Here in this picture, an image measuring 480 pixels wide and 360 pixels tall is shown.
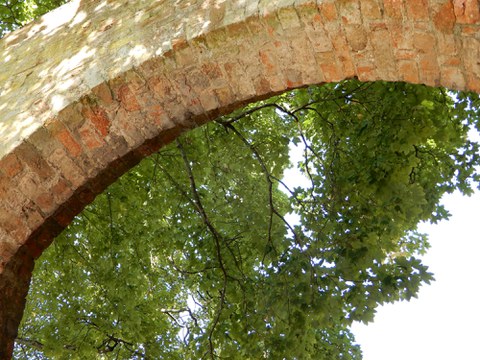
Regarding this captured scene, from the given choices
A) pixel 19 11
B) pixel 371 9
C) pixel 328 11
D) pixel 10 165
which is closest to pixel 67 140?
pixel 10 165

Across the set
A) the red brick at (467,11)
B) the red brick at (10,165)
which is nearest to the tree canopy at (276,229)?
the red brick at (467,11)

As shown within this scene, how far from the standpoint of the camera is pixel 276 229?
20.4 ft

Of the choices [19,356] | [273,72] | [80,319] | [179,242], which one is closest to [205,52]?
[273,72]

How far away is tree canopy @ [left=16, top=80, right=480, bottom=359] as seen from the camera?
5.09 metres

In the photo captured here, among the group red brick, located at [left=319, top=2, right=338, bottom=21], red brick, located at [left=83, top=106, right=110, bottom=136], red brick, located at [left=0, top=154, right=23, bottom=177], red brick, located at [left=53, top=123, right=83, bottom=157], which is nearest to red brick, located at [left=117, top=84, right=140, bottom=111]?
red brick, located at [left=83, top=106, right=110, bottom=136]

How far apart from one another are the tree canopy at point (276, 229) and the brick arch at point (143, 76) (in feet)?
6.26

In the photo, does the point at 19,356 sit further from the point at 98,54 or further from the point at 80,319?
the point at 98,54

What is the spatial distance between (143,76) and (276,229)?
3.27 m

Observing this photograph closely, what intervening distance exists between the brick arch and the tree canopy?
1907 mm

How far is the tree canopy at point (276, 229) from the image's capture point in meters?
5.09

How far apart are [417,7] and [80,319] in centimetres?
552

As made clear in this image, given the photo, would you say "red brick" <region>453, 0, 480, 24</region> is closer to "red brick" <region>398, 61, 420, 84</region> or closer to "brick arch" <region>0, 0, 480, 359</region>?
"brick arch" <region>0, 0, 480, 359</region>

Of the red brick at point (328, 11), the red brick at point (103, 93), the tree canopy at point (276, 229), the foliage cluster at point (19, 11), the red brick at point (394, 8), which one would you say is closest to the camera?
the red brick at point (394, 8)

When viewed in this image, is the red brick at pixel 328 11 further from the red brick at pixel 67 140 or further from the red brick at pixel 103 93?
the red brick at pixel 67 140
